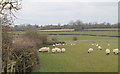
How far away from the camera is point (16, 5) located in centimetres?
554

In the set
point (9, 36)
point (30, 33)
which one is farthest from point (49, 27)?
point (9, 36)

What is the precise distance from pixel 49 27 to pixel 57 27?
133 inches

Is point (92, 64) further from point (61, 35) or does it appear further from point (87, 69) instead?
point (61, 35)

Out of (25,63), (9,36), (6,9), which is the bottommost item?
(25,63)

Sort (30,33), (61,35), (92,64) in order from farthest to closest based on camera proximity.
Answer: (61,35) → (30,33) → (92,64)

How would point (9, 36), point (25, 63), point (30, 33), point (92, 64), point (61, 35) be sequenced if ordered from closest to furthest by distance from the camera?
point (9, 36) → point (25, 63) → point (92, 64) → point (30, 33) → point (61, 35)

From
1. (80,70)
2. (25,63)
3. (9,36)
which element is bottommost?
(80,70)

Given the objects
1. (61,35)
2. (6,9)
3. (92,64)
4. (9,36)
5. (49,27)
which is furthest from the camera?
(49,27)

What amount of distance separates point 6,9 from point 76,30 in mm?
57963

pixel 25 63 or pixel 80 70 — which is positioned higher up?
pixel 25 63

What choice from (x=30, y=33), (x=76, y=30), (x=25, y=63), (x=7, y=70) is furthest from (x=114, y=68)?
(x=76, y=30)

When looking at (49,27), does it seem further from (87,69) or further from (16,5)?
(16,5)

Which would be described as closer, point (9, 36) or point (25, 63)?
point (9, 36)

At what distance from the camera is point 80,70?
13453 mm
